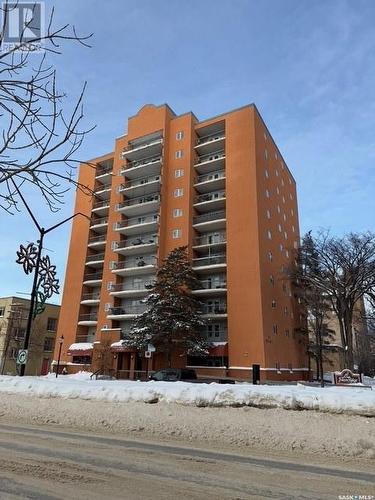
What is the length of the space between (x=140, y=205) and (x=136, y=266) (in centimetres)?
761

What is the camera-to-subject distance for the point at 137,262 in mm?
51219

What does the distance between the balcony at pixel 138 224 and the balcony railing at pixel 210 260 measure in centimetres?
737

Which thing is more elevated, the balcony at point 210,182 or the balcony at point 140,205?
the balcony at point 210,182

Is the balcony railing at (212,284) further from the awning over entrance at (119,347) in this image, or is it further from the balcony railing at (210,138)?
the balcony railing at (210,138)

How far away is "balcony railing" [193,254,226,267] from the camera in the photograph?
4481 cm

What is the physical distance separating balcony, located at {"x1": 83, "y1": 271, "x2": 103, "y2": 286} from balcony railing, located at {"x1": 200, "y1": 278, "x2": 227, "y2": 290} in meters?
14.5

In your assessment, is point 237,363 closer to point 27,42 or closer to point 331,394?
point 331,394

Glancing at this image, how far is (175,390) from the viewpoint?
38.4ft

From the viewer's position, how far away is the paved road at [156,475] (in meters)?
5.13

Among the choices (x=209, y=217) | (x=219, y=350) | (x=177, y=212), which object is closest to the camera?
(x=219, y=350)

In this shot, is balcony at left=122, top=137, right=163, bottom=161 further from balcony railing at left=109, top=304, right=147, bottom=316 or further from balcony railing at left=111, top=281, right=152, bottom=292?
balcony railing at left=109, top=304, right=147, bottom=316

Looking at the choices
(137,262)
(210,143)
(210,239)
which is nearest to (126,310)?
(137,262)

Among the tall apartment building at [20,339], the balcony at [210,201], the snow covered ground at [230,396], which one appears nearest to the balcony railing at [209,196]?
the balcony at [210,201]

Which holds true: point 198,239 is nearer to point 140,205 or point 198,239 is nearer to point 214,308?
point 140,205
